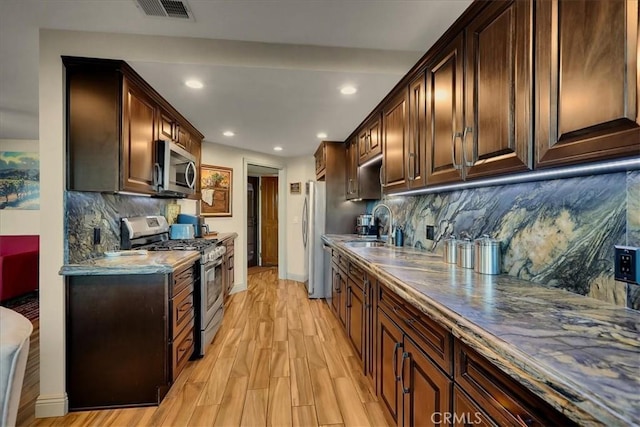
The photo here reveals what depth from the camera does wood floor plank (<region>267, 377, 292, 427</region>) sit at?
6.00 ft

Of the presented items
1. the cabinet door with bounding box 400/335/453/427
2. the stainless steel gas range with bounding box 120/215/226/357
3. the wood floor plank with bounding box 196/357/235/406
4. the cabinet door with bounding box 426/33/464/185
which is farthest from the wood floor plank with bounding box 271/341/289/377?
the cabinet door with bounding box 426/33/464/185

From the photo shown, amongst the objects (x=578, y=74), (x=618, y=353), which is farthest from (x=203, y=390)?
(x=578, y=74)

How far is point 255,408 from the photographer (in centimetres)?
195

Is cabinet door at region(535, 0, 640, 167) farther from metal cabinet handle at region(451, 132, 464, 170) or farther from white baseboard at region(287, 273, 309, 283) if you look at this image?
white baseboard at region(287, 273, 309, 283)

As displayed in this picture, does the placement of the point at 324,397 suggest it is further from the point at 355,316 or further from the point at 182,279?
the point at 182,279

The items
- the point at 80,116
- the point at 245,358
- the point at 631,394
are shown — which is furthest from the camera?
the point at 245,358

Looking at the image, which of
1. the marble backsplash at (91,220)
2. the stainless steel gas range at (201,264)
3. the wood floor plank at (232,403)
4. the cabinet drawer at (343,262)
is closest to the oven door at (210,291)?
the stainless steel gas range at (201,264)

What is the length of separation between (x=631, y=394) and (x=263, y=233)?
270 inches

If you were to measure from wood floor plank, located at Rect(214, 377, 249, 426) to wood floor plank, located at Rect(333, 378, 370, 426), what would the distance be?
0.66 m

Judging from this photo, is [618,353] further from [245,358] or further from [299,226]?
[299,226]

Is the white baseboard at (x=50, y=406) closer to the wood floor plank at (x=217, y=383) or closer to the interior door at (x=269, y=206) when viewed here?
the wood floor plank at (x=217, y=383)

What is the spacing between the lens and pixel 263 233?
7.14 m

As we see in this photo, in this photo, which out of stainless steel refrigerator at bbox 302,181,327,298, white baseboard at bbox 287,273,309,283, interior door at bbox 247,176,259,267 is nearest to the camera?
stainless steel refrigerator at bbox 302,181,327,298
